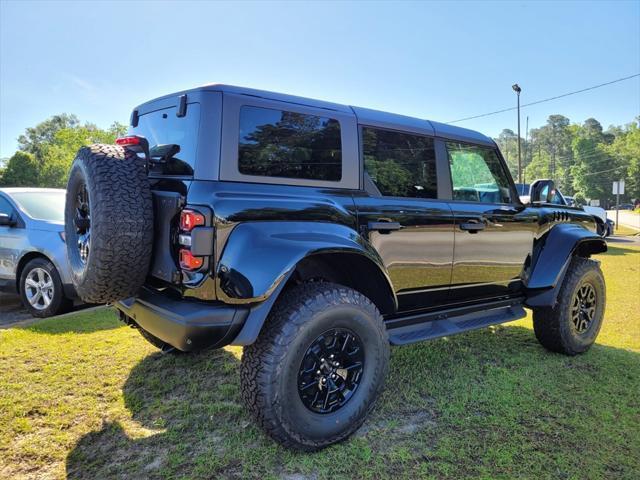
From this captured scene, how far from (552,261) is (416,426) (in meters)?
2.17

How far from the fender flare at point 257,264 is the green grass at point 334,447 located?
82 centimetres

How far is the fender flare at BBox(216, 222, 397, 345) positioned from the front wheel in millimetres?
3602

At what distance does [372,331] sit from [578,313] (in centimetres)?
261

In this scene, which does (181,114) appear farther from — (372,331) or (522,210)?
(522,210)

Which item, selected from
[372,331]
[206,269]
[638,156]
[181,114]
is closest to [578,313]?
[372,331]

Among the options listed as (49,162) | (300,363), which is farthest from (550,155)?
(300,363)

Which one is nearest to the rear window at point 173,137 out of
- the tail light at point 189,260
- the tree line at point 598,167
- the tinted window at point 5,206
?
the tail light at point 189,260

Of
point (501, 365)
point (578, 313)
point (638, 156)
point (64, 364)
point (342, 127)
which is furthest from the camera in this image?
point (638, 156)

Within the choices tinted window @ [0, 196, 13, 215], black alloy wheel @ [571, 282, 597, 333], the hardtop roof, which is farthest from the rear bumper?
tinted window @ [0, 196, 13, 215]

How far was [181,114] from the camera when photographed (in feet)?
7.97

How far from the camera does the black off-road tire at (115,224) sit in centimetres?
216

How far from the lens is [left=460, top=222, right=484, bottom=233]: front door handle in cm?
330

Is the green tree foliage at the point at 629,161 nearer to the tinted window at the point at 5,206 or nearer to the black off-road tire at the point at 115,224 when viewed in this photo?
the tinted window at the point at 5,206

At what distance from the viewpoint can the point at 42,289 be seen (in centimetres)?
493
